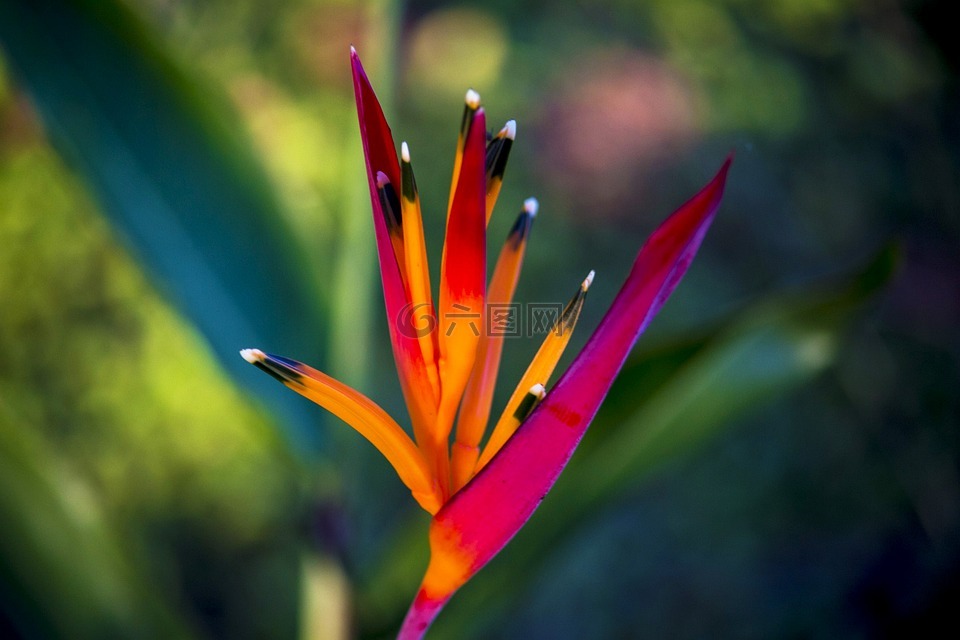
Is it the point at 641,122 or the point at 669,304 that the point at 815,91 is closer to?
the point at 641,122

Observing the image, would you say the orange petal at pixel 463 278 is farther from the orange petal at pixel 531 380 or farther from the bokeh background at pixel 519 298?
the bokeh background at pixel 519 298

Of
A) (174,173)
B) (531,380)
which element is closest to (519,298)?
(174,173)

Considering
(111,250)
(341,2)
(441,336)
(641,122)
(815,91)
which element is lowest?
(815,91)

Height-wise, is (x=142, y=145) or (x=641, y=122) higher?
(x=142, y=145)

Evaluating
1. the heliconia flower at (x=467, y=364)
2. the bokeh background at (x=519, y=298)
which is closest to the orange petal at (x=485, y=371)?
the heliconia flower at (x=467, y=364)

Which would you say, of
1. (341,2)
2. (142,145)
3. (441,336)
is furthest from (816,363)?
(341,2)

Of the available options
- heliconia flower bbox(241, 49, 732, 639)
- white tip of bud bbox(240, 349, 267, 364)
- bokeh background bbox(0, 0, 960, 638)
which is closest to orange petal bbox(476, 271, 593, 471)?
heliconia flower bbox(241, 49, 732, 639)
